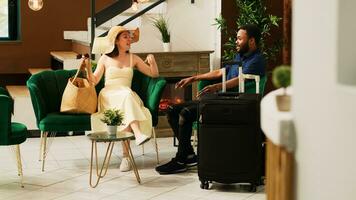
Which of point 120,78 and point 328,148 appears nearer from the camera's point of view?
point 328,148

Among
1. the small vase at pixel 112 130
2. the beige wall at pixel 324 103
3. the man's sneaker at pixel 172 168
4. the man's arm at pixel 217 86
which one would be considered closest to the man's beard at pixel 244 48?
the man's arm at pixel 217 86

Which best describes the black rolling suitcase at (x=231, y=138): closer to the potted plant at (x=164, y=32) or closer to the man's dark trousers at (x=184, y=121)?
the man's dark trousers at (x=184, y=121)

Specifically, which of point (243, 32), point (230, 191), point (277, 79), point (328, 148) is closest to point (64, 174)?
point (230, 191)

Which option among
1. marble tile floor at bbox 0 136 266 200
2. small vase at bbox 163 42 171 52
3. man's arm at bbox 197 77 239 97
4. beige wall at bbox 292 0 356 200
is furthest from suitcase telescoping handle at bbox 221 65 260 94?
beige wall at bbox 292 0 356 200

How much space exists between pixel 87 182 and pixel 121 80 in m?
1.22

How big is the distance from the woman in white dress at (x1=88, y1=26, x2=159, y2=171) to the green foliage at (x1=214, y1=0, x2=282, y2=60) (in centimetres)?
136

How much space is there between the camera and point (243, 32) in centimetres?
648

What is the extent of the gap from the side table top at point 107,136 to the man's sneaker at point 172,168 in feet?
1.82

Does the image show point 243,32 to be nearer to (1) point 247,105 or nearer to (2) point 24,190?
(1) point 247,105

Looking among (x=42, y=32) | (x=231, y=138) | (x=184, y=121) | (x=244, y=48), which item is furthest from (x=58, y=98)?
(x=42, y=32)

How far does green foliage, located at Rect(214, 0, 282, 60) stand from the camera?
7941 mm

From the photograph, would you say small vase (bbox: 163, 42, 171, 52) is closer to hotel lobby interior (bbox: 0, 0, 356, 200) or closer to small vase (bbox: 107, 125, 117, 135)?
hotel lobby interior (bbox: 0, 0, 356, 200)

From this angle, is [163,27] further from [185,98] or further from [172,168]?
[172,168]

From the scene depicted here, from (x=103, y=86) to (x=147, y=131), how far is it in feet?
3.06
